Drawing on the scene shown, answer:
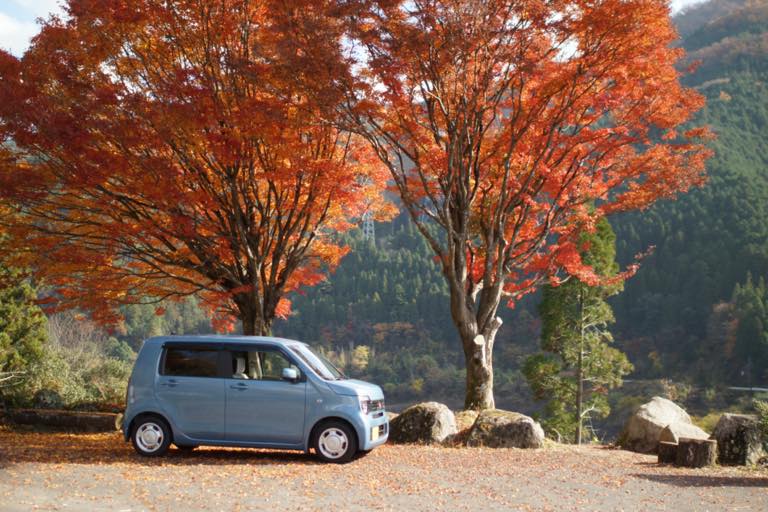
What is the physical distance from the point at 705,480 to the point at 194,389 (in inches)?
268

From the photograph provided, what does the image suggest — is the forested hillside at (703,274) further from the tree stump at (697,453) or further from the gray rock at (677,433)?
the tree stump at (697,453)

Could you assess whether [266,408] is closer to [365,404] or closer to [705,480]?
[365,404]

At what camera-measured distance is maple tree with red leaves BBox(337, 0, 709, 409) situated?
1298 cm

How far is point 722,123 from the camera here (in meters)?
78.6

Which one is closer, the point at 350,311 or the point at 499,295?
the point at 499,295

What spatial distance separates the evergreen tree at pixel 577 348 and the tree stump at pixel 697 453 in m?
16.5

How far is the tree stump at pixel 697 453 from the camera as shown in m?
10.7

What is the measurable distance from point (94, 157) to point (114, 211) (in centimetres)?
179

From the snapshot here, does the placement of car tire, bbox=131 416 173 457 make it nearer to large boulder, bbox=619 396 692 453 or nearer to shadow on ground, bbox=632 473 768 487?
shadow on ground, bbox=632 473 768 487

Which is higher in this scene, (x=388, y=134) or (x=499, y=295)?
(x=388, y=134)

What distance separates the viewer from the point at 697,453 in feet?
35.3

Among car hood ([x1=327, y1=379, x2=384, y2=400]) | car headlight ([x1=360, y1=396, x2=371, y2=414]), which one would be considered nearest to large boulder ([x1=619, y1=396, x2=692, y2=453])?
car hood ([x1=327, y1=379, x2=384, y2=400])

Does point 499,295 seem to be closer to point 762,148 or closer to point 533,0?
point 533,0

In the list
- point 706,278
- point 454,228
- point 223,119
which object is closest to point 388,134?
point 454,228
